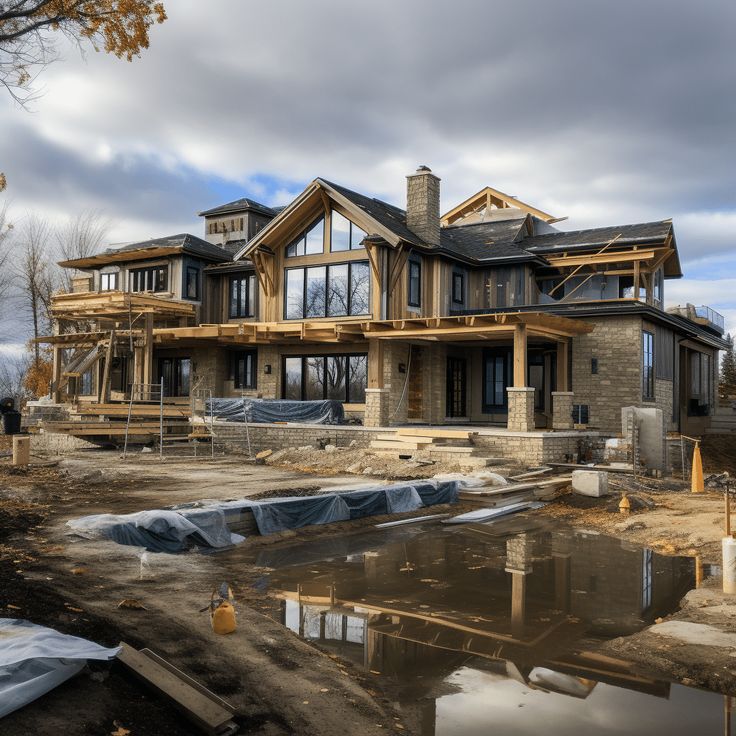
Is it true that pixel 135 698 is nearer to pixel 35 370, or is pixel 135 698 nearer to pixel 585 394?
pixel 585 394

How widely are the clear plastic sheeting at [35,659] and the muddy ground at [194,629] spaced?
0.09 m

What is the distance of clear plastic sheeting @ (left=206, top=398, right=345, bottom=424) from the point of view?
25781 mm

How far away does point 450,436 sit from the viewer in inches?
855

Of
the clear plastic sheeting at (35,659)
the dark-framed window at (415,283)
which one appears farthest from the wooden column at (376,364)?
the clear plastic sheeting at (35,659)

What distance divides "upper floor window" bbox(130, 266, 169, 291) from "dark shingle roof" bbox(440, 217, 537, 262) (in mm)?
12812

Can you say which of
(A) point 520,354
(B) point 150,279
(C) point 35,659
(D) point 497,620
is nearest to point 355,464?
(A) point 520,354

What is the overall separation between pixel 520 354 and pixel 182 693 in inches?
702

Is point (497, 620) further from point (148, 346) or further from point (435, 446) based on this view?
point (148, 346)

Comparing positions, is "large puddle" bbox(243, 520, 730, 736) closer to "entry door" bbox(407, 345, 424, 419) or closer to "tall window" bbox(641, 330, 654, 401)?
"tall window" bbox(641, 330, 654, 401)

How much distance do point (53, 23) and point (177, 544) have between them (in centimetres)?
930

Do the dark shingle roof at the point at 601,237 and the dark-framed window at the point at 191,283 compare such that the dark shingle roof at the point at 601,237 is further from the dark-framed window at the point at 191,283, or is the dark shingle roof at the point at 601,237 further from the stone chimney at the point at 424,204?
the dark-framed window at the point at 191,283

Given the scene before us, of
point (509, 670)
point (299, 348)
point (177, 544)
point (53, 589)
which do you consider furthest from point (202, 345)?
point (509, 670)

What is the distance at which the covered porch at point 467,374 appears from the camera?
22.4m

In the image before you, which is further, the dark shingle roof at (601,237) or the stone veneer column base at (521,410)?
the dark shingle roof at (601,237)
